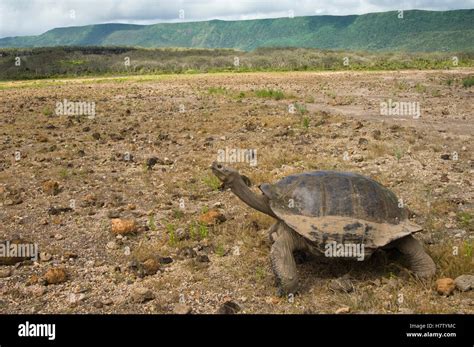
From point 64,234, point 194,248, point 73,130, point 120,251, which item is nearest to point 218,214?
point 194,248

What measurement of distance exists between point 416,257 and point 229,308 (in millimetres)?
2190

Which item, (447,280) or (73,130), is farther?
(73,130)

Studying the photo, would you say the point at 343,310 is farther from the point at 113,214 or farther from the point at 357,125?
the point at 357,125

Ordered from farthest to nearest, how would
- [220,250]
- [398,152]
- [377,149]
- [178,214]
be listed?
[377,149], [398,152], [178,214], [220,250]

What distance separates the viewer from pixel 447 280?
4.91 metres

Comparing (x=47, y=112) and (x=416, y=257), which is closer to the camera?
(x=416, y=257)

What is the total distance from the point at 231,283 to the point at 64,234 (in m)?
2.82

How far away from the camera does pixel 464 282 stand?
4.85 m

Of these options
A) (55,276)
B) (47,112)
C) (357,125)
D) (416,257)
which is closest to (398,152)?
(357,125)

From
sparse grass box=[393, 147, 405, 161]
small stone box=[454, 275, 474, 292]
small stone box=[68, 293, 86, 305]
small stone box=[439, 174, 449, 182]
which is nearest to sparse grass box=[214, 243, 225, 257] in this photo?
small stone box=[68, 293, 86, 305]

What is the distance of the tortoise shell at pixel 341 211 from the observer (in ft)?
16.6

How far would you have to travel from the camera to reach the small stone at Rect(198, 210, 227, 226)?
273 inches

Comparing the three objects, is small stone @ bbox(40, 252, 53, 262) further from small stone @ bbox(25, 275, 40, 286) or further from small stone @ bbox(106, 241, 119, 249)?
small stone @ bbox(106, 241, 119, 249)
